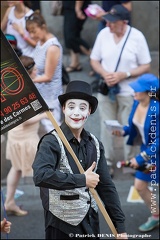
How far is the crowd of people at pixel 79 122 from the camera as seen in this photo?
153 inches

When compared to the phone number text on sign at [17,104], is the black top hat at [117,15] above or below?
below

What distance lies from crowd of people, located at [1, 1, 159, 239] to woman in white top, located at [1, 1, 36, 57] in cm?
1

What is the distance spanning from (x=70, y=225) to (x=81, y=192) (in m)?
0.25

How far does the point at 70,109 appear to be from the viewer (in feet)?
13.1

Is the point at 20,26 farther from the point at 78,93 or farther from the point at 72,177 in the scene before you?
the point at 72,177

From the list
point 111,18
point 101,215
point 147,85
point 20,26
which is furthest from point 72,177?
point 20,26

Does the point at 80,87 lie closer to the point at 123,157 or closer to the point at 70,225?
the point at 70,225

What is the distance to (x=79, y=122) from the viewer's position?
3.96m

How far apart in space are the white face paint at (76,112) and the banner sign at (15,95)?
5.7 inches

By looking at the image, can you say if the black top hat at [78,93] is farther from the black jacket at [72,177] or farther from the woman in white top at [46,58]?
the woman in white top at [46,58]

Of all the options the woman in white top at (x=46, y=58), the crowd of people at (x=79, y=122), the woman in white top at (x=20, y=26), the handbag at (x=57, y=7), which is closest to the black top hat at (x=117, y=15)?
the crowd of people at (x=79, y=122)

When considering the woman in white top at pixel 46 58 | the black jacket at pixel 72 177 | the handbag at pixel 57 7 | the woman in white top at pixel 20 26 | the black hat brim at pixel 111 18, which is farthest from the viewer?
the handbag at pixel 57 7

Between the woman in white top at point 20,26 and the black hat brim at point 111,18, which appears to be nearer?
the black hat brim at point 111,18

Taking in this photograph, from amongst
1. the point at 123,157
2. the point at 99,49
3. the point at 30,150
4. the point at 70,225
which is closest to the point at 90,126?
the point at 123,157
